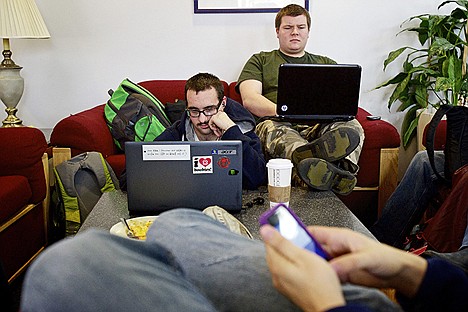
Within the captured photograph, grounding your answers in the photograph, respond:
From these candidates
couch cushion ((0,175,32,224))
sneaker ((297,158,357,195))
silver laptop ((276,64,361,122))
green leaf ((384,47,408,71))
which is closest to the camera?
sneaker ((297,158,357,195))

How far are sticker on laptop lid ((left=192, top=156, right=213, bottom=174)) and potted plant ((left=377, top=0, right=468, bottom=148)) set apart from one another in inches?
73.8

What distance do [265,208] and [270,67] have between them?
156 cm

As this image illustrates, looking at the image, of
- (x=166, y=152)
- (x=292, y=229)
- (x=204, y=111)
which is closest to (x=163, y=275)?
(x=292, y=229)

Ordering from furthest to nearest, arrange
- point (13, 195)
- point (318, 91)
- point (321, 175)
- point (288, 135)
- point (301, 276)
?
point (288, 135) → point (318, 91) → point (13, 195) → point (321, 175) → point (301, 276)

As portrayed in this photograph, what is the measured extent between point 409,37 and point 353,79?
125 centimetres

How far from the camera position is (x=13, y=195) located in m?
2.12

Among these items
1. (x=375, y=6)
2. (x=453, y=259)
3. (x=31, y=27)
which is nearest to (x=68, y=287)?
(x=453, y=259)

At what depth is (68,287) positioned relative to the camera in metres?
0.62

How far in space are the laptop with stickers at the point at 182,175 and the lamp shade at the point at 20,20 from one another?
172cm

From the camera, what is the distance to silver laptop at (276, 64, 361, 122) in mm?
2260

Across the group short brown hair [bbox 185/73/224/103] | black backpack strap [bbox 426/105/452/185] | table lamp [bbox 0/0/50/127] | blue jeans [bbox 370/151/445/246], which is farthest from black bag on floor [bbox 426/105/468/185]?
table lamp [bbox 0/0/50/127]

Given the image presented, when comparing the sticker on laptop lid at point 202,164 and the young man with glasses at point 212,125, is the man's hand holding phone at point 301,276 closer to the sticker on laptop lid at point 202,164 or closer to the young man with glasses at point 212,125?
the sticker on laptop lid at point 202,164

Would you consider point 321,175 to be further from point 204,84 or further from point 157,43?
point 157,43

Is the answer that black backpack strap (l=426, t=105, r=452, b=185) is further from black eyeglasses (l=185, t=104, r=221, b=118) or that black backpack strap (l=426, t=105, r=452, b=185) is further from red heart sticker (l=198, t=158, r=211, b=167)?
red heart sticker (l=198, t=158, r=211, b=167)
